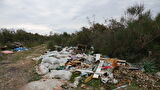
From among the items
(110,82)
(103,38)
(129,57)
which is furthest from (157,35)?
(110,82)

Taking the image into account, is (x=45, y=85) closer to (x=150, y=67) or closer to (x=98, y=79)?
(x=98, y=79)

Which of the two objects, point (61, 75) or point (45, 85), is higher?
point (61, 75)

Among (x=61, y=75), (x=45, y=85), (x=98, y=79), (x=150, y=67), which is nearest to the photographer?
(x=45, y=85)

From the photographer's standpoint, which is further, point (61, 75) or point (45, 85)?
point (61, 75)

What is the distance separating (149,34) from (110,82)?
329 centimetres

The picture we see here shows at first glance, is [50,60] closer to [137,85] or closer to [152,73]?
[137,85]

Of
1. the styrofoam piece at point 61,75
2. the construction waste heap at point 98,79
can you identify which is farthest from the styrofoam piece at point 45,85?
the styrofoam piece at point 61,75

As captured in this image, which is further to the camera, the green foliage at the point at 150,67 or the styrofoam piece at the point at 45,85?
the green foliage at the point at 150,67

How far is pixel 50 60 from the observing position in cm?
557

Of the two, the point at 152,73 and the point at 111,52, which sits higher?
the point at 111,52

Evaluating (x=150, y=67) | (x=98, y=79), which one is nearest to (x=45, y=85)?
(x=98, y=79)

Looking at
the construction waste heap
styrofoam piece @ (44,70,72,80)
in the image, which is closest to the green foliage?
the construction waste heap

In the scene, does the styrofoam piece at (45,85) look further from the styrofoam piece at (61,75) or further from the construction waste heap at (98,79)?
the styrofoam piece at (61,75)

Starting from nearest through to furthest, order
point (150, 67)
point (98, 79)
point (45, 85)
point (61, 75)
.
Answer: point (45, 85) → point (98, 79) → point (61, 75) → point (150, 67)
